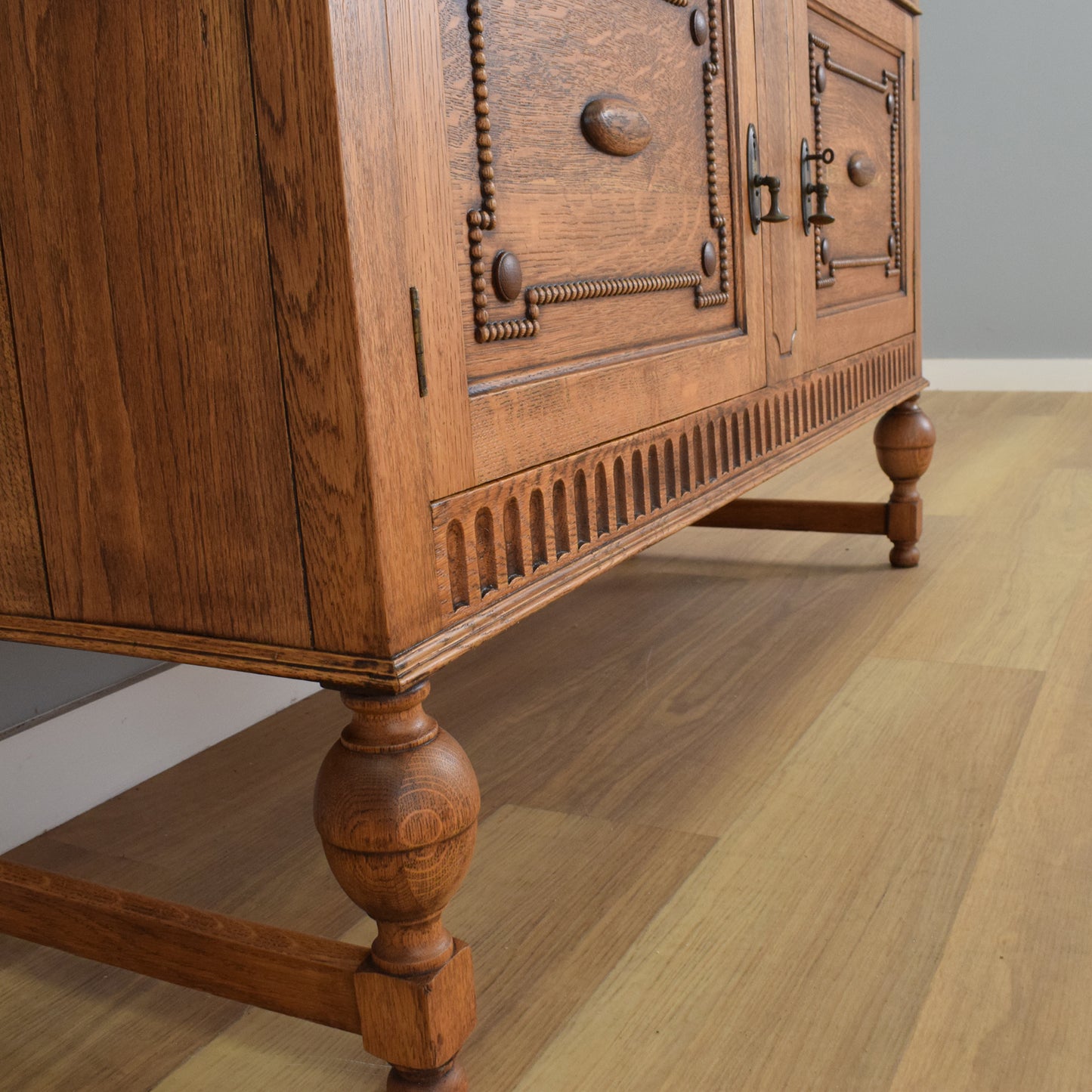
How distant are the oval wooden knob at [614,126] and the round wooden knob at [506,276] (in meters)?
0.12

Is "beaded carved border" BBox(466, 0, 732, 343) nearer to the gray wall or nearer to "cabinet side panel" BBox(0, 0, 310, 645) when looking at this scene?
"cabinet side panel" BBox(0, 0, 310, 645)

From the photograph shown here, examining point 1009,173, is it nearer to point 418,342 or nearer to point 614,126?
point 614,126

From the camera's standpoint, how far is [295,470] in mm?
511

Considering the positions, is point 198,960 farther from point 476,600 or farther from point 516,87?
point 516,87

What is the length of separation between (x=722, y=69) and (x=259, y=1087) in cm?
71

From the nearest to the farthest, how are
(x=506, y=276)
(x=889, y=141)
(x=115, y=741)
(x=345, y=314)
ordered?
1. (x=345, y=314)
2. (x=506, y=276)
3. (x=115, y=741)
4. (x=889, y=141)

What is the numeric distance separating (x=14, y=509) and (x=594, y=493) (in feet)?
1.01

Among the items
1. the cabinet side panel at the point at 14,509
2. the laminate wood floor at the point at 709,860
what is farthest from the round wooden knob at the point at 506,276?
the laminate wood floor at the point at 709,860

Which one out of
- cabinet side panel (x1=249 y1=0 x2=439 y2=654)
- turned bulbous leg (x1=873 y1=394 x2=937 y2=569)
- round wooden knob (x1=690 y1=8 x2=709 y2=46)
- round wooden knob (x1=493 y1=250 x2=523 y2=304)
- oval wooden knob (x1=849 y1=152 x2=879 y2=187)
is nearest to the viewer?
cabinet side panel (x1=249 y1=0 x2=439 y2=654)

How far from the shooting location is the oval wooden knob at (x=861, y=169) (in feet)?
3.75

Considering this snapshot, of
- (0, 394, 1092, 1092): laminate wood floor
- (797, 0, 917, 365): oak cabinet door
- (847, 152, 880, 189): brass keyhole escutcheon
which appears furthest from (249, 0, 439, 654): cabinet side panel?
(847, 152, 880, 189): brass keyhole escutcheon

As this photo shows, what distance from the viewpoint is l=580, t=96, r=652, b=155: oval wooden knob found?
66cm

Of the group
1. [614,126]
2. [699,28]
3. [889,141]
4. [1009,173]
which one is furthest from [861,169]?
[1009,173]

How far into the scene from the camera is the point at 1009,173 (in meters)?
3.03
